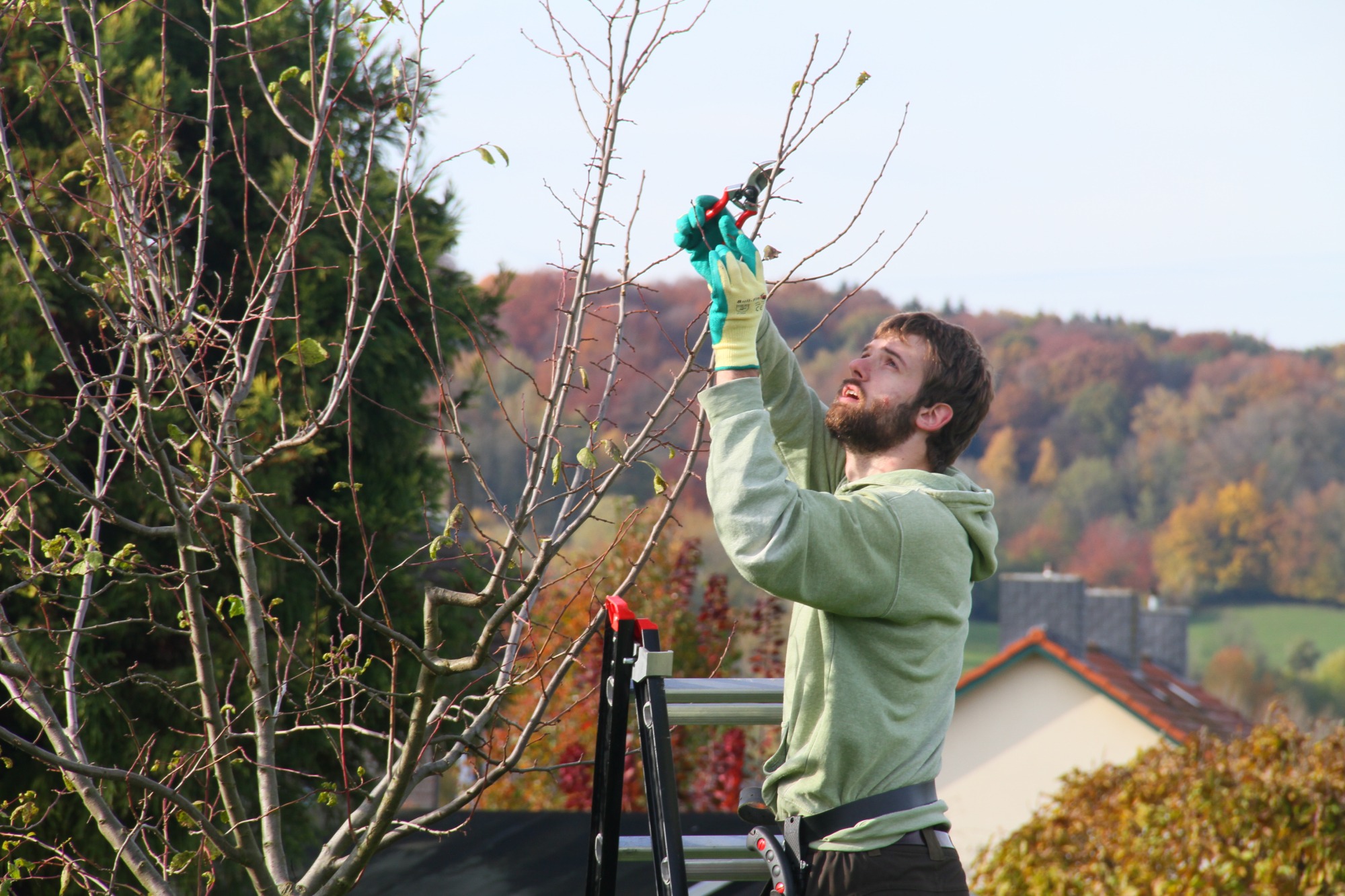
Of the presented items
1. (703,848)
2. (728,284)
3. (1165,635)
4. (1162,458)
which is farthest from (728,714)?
(1162,458)

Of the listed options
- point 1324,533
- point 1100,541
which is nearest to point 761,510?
point 1100,541

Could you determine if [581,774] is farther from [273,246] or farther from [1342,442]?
[1342,442]

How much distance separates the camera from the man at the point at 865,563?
2.11 meters

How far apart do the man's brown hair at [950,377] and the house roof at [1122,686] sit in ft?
34.2

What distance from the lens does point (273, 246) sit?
435cm

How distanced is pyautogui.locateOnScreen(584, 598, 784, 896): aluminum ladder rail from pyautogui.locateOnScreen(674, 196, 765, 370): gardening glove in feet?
1.73

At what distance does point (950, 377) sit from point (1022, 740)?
1306 cm

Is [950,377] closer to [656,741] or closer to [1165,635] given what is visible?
[656,741]

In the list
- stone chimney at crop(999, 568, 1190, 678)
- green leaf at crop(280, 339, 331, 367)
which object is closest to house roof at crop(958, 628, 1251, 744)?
stone chimney at crop(999, 568, 1190, 678)

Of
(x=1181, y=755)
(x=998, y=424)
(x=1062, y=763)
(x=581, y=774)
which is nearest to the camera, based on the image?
(x=1181, y=755)

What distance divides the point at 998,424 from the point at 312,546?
3126 centimetres

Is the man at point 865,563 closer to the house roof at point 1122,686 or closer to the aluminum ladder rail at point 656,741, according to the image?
the aluminum ladder rail at point 656,741

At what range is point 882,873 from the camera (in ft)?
7.32

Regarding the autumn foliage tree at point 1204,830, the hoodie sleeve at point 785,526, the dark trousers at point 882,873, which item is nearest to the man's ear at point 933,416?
the hoodie sleeve at point 785,526
